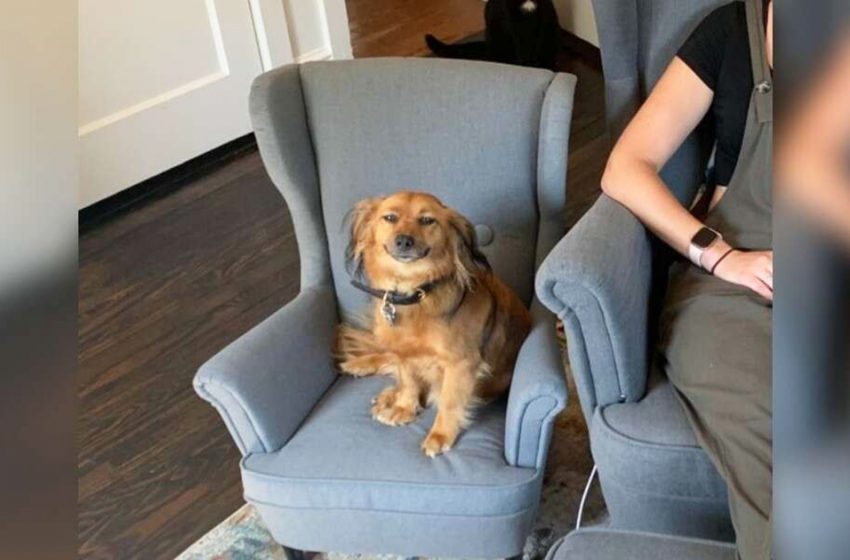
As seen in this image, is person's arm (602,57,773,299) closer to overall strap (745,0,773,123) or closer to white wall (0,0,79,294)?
overall strap (745,0,773,123)

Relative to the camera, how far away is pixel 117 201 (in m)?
3.12

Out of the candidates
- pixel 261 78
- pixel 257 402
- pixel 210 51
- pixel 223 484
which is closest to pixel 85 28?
pixel 210 51

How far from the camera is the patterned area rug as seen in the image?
1856 mm

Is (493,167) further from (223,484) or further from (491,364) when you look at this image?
(223,484)

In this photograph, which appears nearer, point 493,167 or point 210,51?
point 493,167

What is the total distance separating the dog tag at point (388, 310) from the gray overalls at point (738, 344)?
444 millimetres

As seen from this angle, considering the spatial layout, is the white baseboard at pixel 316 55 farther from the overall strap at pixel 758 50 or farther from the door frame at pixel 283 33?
the overall strap at pixel 758 50

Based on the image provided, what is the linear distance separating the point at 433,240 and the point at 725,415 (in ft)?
1.72

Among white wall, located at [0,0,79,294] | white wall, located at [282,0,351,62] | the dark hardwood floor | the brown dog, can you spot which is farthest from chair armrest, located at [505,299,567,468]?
white wall, located at [282,0,351,62]

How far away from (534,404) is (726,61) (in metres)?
0.64

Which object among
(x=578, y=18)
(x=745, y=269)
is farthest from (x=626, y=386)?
(x=578, y=18)

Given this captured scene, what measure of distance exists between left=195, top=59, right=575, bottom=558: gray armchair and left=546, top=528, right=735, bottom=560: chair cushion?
0.63ft

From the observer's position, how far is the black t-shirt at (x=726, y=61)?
158 centimetres

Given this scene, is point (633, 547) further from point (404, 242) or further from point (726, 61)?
point (726, 61)
